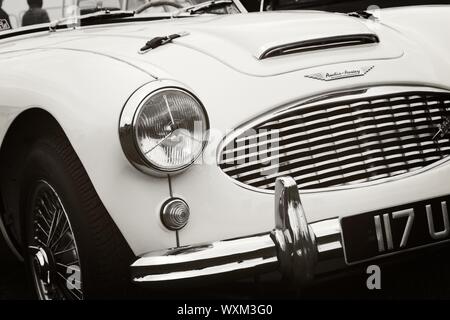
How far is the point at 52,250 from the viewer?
2.58 metres

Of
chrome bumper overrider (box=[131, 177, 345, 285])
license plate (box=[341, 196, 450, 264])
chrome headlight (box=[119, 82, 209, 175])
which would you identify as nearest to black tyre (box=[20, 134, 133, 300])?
chrome bumper overrider (box=[131, 177, 345, 285])

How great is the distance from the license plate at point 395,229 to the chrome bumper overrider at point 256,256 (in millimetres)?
158

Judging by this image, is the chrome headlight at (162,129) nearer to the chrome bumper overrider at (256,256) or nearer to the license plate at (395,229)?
the chrome bumper overrider at (256,256)

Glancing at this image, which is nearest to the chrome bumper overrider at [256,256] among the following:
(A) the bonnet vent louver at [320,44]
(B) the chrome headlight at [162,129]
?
(B) the chrome headlight at [162,129]

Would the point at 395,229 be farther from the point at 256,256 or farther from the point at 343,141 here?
the point at 256,256

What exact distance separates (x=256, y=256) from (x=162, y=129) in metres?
0.50

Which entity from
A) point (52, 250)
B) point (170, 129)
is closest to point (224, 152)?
point (170, 129)

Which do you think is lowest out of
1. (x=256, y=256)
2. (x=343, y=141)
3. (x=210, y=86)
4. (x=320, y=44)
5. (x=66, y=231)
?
(x=256, y=256)

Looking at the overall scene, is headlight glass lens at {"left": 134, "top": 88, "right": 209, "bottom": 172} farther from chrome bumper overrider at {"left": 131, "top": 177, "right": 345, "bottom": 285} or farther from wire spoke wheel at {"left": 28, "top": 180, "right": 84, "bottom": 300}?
wire spoke wheel at {"left": 28, "top": 180, "right": 84, "bottom": 300}

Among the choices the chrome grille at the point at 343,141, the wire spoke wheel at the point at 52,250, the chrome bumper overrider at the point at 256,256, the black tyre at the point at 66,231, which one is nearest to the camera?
the chrome bumper overrider at the point at 256,256

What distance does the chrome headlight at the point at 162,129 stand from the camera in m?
2.14

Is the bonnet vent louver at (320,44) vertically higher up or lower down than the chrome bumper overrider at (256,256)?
higher up

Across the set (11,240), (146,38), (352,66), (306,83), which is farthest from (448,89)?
(11,240)

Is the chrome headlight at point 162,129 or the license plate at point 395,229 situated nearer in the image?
the chrome headlight at point 162,129
